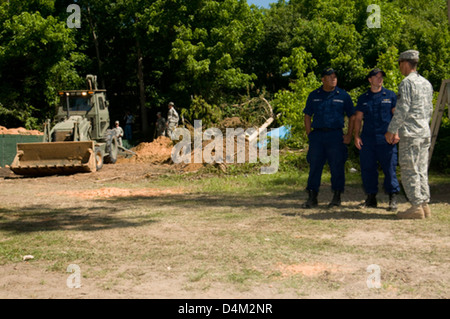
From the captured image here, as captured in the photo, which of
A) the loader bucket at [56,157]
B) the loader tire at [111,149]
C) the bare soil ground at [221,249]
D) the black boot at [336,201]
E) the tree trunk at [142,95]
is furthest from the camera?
the tree trunk at [142,95]

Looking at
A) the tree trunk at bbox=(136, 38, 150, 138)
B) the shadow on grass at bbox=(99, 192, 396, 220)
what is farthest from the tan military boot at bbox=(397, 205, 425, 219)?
the tree trunk at bbox=(136, 38, 150, 138)

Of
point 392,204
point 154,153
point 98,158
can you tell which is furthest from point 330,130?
point 154,153

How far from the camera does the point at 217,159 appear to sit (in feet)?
49.9

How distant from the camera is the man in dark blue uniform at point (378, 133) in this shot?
771 centimetres

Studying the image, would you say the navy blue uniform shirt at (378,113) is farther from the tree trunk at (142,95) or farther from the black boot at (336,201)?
the tree trunk at (142,95)

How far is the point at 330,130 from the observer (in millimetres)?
8008

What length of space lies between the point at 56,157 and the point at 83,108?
3172mm

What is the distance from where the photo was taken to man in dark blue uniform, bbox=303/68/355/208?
795 centimetres

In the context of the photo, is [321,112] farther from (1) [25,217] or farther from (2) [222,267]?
(1) [25,217]

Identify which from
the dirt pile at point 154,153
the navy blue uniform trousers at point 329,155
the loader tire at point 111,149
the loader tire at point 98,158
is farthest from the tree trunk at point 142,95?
the navy blue uniform trousers at point 329,155

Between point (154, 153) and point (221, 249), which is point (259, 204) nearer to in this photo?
point (221, 249)

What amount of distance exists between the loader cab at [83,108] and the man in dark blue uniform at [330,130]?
467 inches

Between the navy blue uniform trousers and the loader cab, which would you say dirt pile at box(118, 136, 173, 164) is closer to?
the loader cab

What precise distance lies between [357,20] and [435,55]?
19.6 feet
